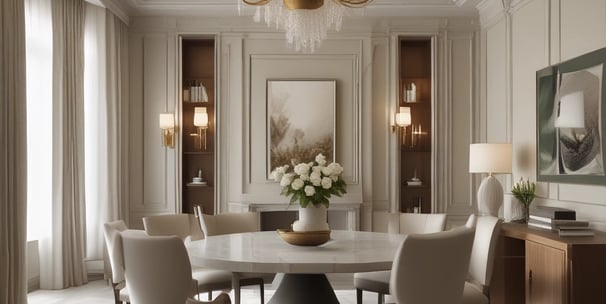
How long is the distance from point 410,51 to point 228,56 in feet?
7.24

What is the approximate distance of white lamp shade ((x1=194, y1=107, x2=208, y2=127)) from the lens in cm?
716

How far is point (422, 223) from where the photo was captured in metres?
4.82

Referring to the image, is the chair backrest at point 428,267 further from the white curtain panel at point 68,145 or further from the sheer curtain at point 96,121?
the sheer curtain at point 96,121

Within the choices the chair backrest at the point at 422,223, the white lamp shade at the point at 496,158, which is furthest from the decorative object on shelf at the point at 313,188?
the white lamp shade at the point at 496,158

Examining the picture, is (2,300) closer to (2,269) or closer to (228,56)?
(2,269)

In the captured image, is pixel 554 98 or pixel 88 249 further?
pixel 88 249

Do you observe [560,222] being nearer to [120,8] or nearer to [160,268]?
[160,268]

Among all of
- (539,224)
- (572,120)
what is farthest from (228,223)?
(572,120)

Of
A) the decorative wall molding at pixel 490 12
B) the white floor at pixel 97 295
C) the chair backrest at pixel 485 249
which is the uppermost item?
the decorative wall molding at pixel 490 12

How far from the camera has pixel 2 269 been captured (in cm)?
432

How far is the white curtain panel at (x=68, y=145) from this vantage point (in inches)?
228

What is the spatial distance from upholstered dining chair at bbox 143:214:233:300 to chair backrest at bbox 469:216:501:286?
154 centimetres

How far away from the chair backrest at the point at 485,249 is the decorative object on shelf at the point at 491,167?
6.45 feet

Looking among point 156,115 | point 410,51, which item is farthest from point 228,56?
point 410,51
